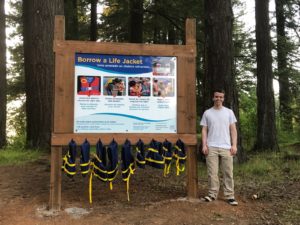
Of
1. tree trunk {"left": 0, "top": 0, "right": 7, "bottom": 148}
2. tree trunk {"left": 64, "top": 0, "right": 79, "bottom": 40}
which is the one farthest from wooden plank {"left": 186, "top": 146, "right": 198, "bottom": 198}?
tree trunk {"left": 64, "top": 0, "right": 79, "bottom": 40}

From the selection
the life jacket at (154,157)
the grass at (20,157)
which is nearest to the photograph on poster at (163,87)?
the life jacket at (154,157)

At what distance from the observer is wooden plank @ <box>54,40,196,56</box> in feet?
20.4

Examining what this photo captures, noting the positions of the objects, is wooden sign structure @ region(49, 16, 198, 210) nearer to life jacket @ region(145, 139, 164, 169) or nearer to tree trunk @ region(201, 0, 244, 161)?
life jacket @ region(145, 139, 164, 169)

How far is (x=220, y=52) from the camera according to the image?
29.0 ft

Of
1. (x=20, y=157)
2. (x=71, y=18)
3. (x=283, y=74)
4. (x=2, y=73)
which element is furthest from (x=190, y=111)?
(x=283, y=74)

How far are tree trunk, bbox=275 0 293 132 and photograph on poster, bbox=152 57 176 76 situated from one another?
1469 centimetres

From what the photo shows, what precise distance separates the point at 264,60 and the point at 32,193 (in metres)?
10.1

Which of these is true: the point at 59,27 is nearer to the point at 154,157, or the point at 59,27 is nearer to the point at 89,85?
the point at 89,85

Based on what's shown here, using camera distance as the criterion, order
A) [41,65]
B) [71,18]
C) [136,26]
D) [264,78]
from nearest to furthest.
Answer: [41,65] → [264,78] → [136,26] → [71,18]

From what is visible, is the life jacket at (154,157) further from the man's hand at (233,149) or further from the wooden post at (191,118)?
the man's hand at (233,149)

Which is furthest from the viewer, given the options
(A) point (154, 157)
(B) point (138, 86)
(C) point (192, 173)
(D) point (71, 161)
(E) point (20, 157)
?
(E) point (20, 157)

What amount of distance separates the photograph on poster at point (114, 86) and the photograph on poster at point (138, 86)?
0.11m

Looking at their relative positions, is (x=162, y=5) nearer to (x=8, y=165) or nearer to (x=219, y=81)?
(x=219, y=81)

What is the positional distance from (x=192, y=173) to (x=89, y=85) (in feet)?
7.16
